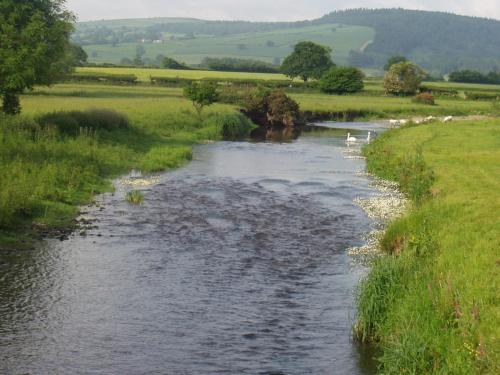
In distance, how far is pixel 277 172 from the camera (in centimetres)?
4122

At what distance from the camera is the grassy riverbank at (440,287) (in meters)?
12.8

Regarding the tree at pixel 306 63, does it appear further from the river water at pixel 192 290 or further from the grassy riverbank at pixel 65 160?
the river water at pixel 192 290

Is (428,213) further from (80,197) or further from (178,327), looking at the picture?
(80,197)

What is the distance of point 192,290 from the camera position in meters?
19.1

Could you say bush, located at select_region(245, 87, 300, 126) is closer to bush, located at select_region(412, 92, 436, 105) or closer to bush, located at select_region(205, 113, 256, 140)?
bush, located at select_region(205, 113, 256, 140)

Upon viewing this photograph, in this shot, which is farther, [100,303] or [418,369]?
[100,303]

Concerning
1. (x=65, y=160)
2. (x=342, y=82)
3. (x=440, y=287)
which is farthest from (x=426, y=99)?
(x=440, y=287)

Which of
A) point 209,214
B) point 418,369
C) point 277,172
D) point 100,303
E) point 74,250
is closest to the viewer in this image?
point 418,369

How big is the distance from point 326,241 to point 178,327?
9.68 m

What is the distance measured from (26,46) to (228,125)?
2238cm

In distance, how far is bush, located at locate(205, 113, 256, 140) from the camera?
62.9m

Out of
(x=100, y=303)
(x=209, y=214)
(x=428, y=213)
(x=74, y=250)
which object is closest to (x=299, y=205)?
(x=209, y=214)

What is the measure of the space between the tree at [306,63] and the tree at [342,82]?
29.0 meters

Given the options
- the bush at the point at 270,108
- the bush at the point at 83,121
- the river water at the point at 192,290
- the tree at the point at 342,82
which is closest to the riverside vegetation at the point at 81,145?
the bush at the point at 83,121
